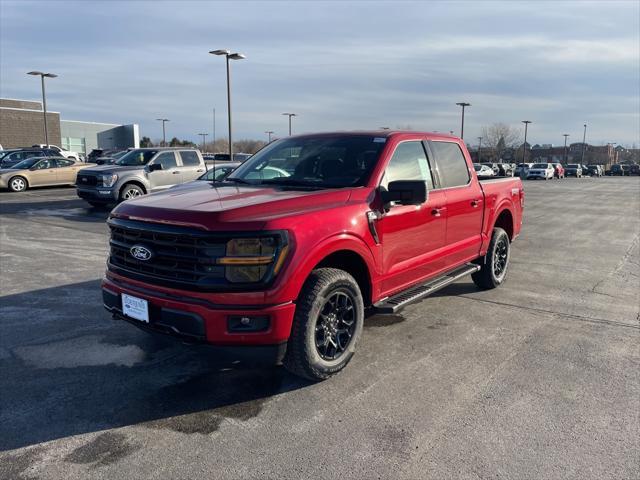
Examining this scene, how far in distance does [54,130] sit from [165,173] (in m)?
53.6

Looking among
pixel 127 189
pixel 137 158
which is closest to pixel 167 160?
pixel 137 158

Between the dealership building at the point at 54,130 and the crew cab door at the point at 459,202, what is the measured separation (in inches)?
2506

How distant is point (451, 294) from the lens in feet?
21.1

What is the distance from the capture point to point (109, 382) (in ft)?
12.7

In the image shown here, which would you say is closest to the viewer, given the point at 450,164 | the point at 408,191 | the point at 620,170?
the point at 408,191

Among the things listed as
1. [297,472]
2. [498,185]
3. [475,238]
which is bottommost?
[297,472]

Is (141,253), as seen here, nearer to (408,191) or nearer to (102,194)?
(408,191)

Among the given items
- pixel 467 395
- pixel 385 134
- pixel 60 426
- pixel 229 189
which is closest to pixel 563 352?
pixel 467 395

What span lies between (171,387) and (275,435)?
41.1 inches

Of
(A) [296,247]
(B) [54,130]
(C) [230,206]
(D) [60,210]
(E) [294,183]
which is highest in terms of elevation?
(B) [54,130]

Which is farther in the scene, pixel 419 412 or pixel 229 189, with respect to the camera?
pixel 229 189

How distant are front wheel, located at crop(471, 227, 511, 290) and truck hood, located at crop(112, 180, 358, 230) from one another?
3053 millimetres

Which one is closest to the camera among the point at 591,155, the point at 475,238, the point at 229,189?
the point at 229,189

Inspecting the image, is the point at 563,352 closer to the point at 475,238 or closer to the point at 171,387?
the point at 475,238
